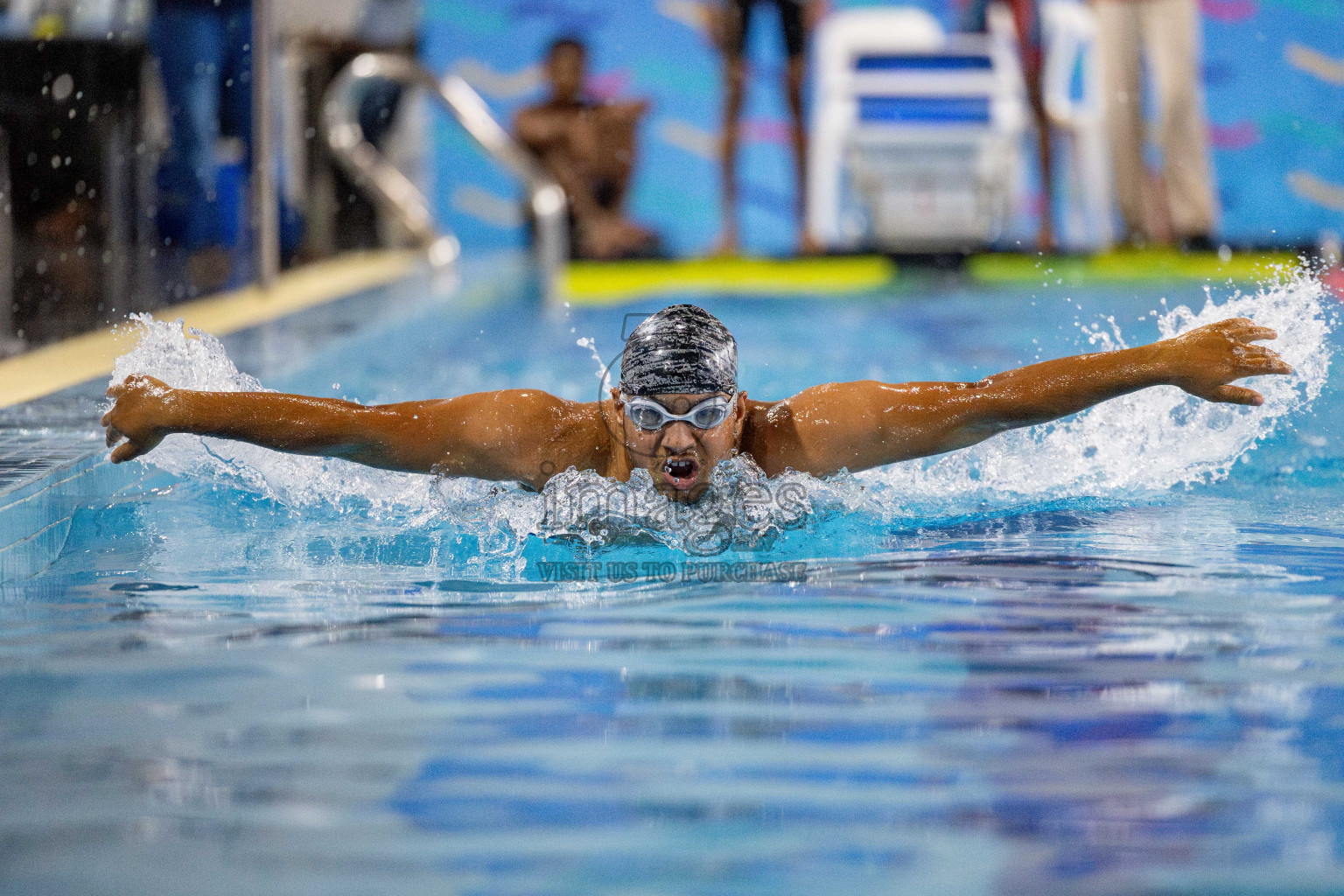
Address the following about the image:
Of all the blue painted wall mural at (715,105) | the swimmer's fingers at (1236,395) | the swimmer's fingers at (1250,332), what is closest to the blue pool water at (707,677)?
the swimmer's fingers at (1236,395)

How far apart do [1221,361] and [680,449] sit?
1.09 metres

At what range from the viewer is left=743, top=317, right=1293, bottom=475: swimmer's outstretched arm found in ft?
9.73

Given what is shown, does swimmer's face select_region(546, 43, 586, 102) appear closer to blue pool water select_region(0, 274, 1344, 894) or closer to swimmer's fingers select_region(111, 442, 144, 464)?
blue pool water select_region(0, 274, 1344, 894)

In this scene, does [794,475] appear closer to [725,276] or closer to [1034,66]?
[725,276]

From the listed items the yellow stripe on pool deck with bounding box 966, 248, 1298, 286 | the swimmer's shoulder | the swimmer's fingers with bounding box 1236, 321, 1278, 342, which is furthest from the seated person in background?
the swimmer's fingers with bounding box 1236, 321, 1278, 342

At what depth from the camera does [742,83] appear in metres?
9.13

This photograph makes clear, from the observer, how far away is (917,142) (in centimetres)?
914

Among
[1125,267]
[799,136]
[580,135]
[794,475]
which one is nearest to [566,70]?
[580,135]

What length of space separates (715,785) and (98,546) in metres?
2.06

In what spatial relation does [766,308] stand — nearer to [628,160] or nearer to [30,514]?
[628,160]

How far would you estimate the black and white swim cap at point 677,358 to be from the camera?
3004 millimetres

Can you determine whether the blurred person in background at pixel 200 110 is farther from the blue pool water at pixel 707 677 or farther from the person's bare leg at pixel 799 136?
the blue pool water at pixel 707 677

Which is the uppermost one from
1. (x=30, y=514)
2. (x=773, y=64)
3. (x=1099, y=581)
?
(x=773, y=64)

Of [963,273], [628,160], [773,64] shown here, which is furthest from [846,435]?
[773,64]
